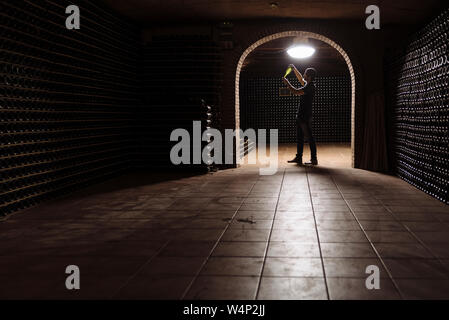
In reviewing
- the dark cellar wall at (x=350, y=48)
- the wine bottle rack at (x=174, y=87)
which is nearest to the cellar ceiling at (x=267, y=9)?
the dark cellar wall at (x=350, y=48)

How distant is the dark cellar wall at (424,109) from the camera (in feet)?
15.6

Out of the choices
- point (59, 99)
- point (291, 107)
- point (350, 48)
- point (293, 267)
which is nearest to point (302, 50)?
point (350, 48)

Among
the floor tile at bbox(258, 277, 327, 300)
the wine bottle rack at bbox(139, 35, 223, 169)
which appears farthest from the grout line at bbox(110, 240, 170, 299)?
the wine bottle rack at bbox(139, 35, 223, 169)

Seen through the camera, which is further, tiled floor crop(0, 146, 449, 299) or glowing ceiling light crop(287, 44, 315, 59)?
glowing ceiling light crop(287, 44, 315, 59)

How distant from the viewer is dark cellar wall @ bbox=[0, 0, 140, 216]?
4324 millimetres

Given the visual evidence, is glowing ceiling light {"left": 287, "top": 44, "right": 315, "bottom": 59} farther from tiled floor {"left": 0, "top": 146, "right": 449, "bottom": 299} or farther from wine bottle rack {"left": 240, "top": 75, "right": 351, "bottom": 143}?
wine bottle rack {"left": 240, "top": 75, "right": 351, "bottom": 143}

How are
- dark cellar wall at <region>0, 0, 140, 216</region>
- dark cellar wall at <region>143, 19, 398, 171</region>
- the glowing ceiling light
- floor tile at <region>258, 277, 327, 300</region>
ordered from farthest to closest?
the glowing ceiling light, dark cellar wall at <region>143, 19, 398, 171</region>, dark cellar wall at <region>0, 0, 140, 216</region>, floor tile at <region>258, 277, 327, 300</region>

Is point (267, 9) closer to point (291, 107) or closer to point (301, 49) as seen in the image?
point (301, 49)

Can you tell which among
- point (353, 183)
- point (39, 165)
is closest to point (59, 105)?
point (39, 165)

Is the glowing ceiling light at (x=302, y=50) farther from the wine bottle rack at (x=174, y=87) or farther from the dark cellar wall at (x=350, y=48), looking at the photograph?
the wine bottle rack at (x=174, y=87)

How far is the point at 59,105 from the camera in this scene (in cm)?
528

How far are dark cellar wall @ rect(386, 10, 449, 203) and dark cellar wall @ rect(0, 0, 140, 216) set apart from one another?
4353 millimetres

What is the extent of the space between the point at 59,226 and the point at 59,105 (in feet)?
6.57

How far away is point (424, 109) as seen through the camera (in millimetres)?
5387
